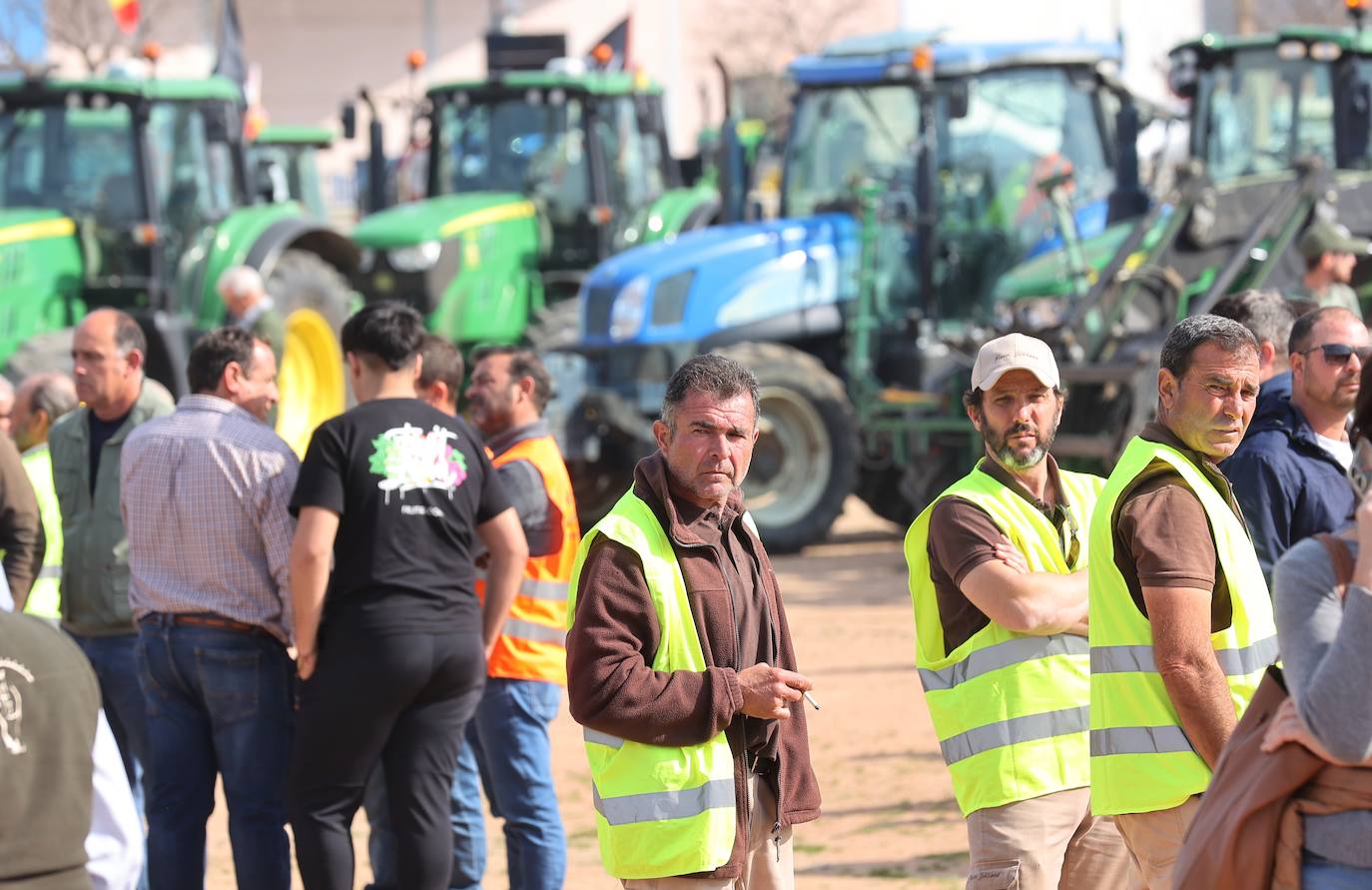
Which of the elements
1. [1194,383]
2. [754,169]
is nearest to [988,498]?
[1194,383]

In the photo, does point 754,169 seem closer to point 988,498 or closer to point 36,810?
point 988,498

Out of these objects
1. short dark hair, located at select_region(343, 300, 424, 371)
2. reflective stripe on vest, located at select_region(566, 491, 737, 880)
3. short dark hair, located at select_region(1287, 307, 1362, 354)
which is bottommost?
reflective stripe on vest, located at select_region(566, 491, 737, 880)

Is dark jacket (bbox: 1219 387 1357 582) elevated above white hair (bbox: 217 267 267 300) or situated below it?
below

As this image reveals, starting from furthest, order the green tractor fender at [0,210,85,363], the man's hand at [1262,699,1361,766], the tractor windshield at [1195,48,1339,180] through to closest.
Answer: the green tractor fender at [0,210,85,363] → the tractor windshield at [1195,48,1339,180] → the man's hand at [1262,699,1361,766]

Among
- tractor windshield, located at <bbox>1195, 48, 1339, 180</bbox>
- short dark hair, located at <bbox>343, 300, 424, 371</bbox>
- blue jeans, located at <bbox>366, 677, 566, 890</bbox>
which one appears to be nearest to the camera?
short dark hair, located at <bbox>343, 300, 424, 371</bbox>

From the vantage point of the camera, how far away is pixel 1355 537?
2.69 m

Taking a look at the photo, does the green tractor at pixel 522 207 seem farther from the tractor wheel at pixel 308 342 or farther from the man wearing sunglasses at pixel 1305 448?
the man wearing sunglasses at pixel 1305 448

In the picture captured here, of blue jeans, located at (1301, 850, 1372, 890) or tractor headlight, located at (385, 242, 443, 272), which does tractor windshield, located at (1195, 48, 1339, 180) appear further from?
blue jeans, located at (1301, 850, 1372, 890)

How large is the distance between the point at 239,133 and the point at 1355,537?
506 inches

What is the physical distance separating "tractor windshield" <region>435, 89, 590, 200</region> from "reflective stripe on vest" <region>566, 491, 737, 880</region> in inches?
458

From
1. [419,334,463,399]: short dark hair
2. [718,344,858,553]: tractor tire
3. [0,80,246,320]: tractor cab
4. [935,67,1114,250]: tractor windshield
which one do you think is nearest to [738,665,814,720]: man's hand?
[419,334,463,399]: short dark hair

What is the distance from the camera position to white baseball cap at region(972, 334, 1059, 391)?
4168 millimetres

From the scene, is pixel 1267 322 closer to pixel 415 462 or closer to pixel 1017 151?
pixel 415 462

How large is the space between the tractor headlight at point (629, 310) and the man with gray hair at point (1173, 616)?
30.6ft
